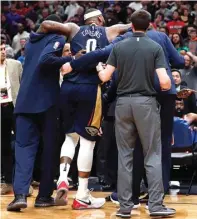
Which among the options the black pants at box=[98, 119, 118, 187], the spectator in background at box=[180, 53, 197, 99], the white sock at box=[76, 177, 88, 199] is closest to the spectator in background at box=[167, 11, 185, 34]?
the spectator in background at box=[180, 53, 197, 99]

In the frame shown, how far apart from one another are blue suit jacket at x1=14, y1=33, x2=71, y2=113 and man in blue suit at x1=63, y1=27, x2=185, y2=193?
18cm

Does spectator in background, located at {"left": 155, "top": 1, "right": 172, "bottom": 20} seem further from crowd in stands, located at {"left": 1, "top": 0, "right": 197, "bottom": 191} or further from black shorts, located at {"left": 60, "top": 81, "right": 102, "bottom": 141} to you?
black shorts, located at {"left": 60, "top": 81, "right": 102, "bottom": 141}

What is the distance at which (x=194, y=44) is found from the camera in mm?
11766

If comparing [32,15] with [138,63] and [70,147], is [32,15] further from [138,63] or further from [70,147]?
[138,63]

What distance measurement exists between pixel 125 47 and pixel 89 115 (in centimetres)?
91

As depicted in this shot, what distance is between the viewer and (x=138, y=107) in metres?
5.93

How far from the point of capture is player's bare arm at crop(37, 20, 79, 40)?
6.64 meters

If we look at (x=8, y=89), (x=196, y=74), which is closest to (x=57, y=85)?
(x=8, y=89)

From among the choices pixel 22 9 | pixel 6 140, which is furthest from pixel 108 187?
pixel 22 9

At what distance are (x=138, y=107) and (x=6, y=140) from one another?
2978 mm

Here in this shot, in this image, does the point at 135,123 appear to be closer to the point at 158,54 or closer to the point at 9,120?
the point at 158,54

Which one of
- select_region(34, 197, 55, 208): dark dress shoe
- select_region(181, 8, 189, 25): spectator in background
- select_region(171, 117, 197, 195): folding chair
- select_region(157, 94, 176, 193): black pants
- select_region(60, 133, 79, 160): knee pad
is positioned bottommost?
select_region(34, 197, 55, 208): dark dress shoe

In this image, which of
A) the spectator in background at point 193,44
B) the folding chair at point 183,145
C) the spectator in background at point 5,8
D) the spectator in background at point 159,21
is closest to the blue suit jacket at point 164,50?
the folding chair at point 183,145

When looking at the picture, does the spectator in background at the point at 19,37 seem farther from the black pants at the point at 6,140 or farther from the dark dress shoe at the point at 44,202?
the dark dress shoe at the point at 44,202
